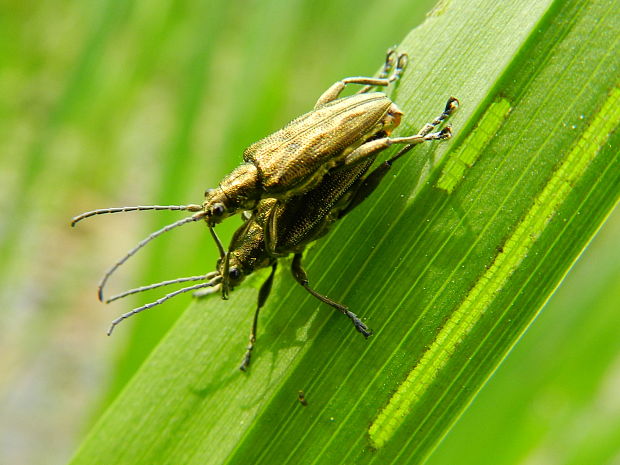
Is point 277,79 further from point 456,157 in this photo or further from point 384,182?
point 456,157

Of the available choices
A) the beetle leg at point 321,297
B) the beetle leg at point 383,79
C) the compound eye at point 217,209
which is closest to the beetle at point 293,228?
the beetle leg at point 321,297

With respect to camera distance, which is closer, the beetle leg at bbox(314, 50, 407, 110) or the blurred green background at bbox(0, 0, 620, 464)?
the beetle leg at bbox(314, 50, 407, 110)

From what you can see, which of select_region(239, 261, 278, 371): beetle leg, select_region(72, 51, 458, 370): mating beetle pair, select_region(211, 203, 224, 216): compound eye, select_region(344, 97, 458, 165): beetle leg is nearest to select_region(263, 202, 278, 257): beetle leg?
select_region(72, 51, 458, 370): mating beetle pair

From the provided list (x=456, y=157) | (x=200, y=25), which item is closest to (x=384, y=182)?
(x=456, y=157)

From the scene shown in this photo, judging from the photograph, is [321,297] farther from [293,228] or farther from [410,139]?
[410,139]

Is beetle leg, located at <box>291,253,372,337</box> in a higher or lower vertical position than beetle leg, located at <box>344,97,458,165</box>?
lower

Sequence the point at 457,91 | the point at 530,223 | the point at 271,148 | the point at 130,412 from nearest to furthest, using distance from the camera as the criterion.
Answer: the point at 530,223
the point at 457,91
the point at 130,412
the point at 271,148

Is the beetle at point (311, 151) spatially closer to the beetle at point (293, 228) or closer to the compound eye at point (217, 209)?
the compound eye at point (217, 209)

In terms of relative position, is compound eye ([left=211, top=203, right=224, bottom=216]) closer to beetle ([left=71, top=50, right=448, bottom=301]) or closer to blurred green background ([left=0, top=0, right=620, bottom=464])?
beetle ([left=71, top=50, right=448, bottom=301])
